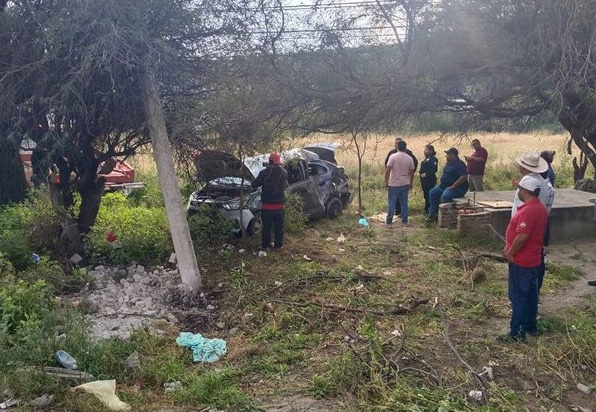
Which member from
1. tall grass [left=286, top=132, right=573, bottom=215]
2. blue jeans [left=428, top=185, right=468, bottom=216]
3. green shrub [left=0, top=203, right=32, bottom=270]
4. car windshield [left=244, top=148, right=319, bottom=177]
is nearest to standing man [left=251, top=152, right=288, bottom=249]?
car windshield [left=244, top=148, right=319, bottom=177]

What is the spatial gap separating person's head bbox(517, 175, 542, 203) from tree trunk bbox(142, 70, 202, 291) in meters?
4.35

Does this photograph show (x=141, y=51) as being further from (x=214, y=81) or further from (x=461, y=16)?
(x=461, y=16)

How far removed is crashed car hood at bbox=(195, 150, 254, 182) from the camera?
9414 millimetres

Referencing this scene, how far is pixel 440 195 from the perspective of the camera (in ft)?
39.6

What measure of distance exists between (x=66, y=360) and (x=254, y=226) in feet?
18.7

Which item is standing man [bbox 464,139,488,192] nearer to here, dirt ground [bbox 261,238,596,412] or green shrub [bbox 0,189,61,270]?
dirt ground [bbox 261,238,596,412]

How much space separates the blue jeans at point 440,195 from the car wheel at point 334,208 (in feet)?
7.01

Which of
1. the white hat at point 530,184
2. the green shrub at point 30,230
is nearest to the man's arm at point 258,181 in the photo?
the green shrub at point 30,230

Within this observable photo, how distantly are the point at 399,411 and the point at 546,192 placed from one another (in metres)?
3.70

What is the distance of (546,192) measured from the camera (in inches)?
269

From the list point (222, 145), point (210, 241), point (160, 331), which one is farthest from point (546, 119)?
point (160, 331)

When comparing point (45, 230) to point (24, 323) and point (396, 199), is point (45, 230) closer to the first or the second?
point (24, 323)

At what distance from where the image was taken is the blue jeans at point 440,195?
11656 millimetres

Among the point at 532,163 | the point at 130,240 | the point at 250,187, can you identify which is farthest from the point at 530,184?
the point at 130,240
